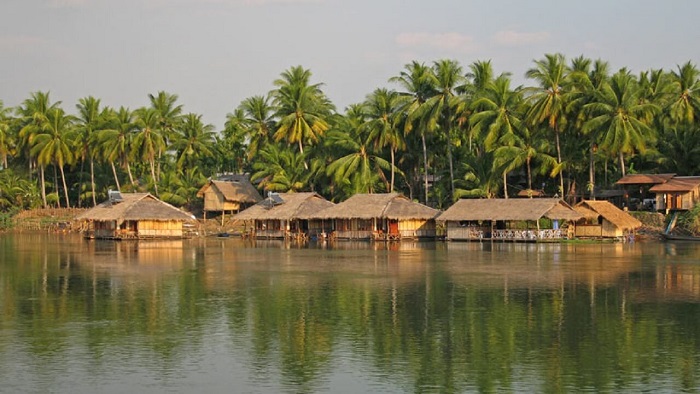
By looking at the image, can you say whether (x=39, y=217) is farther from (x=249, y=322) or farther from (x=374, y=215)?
(x=249, y=322)

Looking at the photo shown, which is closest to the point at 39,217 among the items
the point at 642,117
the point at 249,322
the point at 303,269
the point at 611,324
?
the point at 303,269

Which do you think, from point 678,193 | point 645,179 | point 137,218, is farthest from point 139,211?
point 678,193

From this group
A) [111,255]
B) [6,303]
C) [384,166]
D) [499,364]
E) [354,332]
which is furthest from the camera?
[384,166]

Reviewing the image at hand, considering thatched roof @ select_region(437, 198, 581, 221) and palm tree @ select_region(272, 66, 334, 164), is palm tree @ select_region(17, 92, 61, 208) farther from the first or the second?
thatched roof @ select_region(437, 198, 581, 221)

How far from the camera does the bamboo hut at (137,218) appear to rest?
51.3 metres

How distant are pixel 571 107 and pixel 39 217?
39.4 meters

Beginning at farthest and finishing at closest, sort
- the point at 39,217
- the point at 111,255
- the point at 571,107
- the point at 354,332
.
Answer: the point at 39,217
the point at 571,107
the point at 111,255
the point at 354,332

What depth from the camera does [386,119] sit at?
5569cm

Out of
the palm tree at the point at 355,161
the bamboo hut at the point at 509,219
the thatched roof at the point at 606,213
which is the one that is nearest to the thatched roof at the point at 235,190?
the palm tree at the point at 355,161

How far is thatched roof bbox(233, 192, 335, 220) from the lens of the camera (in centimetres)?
5344

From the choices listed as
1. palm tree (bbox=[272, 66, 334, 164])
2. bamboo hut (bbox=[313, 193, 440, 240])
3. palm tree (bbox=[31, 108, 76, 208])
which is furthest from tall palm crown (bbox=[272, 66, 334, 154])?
palm tree (bbox=[31, 108, 76, 208])

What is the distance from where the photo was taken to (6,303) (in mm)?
25078

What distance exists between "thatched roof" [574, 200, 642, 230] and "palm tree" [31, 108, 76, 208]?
37800 millimetres

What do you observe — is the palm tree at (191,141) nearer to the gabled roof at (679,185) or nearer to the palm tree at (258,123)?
the palm tree at (258,123)
